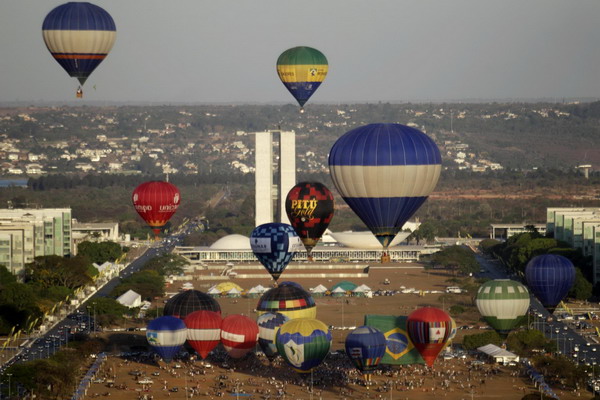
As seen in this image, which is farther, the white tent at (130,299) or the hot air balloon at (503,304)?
the white tent at (130,299)

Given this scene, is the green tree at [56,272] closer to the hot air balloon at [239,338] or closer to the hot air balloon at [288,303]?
the hot air balloon at [288,303]

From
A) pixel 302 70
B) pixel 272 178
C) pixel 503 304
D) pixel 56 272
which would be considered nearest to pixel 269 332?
pixel 503 304

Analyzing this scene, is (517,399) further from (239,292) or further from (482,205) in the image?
(482,205)

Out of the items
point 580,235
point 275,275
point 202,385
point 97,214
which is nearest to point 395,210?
point 202,385

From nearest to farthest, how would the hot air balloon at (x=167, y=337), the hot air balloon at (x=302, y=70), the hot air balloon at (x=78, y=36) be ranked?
the hot air balloon at (x=167, y=337) < the hot air balloon at (x=78, y=36) < the hot air balloon at (x=302, y=70)

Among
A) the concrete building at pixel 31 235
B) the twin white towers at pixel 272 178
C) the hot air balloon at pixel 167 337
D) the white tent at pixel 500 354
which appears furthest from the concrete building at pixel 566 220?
the hot air balloon at pixel 167 337

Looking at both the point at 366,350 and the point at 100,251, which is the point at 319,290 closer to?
the point at 100,251
